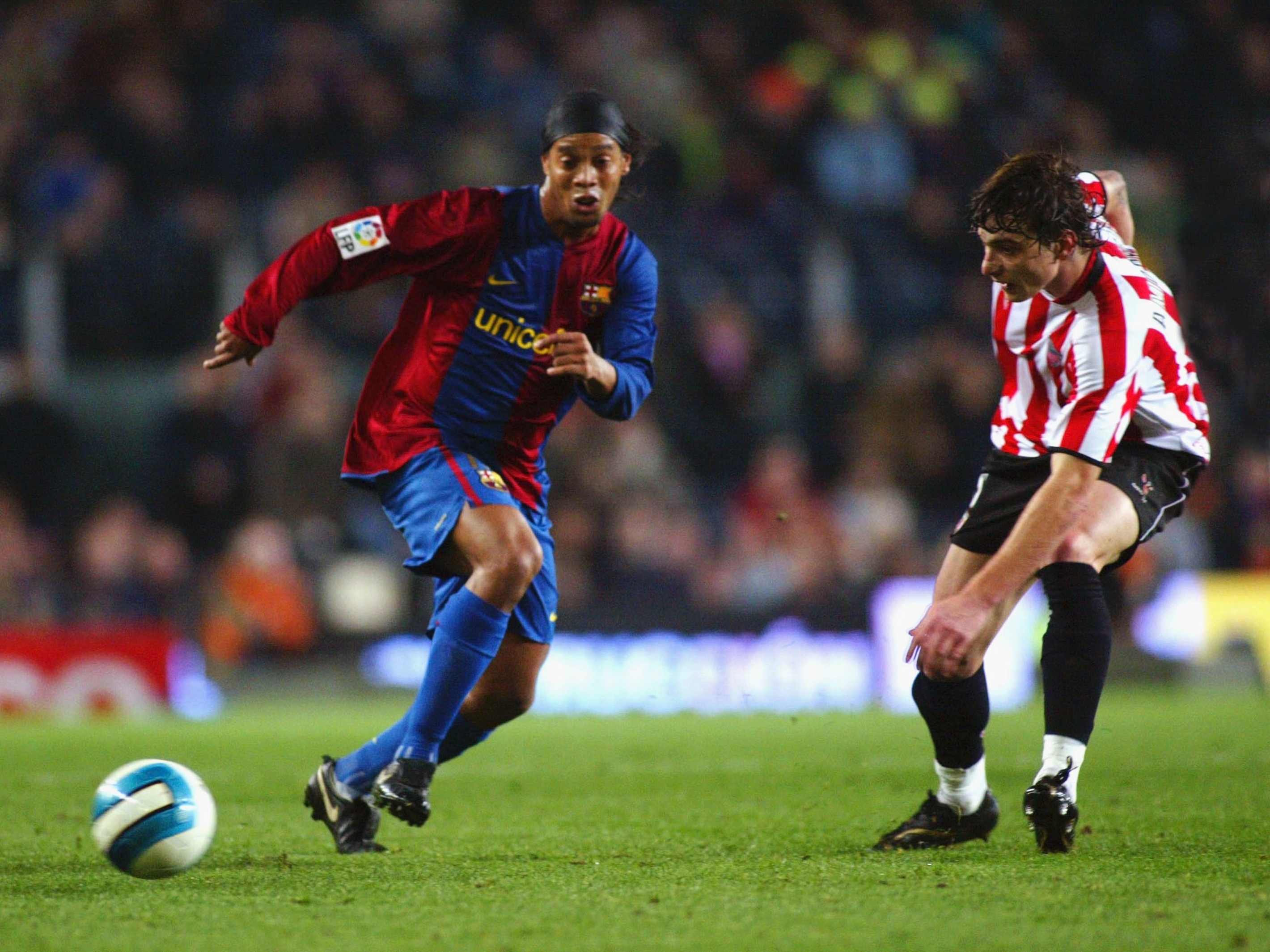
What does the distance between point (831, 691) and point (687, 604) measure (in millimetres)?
1179

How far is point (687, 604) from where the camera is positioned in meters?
12.1

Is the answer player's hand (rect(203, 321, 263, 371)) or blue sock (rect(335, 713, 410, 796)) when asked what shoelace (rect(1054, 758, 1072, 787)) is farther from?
player's hand (rect(203, 321, 263, 371))

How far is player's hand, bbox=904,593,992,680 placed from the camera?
3605 mm

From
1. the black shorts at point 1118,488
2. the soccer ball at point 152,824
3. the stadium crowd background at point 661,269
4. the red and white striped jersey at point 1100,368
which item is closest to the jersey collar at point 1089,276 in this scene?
the red and white striped jersey at point 1100,368

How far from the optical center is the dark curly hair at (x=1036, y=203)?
14.0 feet

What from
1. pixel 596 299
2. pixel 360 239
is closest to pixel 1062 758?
pixel 596 299

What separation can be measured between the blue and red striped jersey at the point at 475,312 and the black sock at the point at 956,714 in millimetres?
1135

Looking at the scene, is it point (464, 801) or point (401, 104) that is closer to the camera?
point (464, 801)

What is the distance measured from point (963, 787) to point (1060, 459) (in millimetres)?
1009

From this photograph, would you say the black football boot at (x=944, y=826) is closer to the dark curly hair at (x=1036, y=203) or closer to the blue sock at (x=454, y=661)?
the blue sock at (x=454, y=661)

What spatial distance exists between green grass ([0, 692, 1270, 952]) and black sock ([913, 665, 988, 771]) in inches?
10.3

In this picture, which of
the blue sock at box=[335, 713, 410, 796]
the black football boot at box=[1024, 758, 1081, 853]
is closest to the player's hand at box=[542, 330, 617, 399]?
the blue sock at box=[335, 713, 410, 796]

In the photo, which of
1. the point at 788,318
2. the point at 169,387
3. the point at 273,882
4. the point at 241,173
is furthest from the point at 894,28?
the point at 273,882

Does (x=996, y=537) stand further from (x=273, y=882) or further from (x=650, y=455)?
(x=650, y=455)
